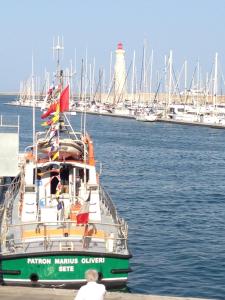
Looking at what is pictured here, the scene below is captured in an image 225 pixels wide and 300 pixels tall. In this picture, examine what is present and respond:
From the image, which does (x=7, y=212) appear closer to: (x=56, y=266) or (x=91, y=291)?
(x=56, y=266)

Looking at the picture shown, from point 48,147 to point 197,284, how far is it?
7662 mm

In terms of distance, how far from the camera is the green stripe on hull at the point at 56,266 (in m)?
19.6

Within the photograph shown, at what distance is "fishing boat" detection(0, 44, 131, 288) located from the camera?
19.7m

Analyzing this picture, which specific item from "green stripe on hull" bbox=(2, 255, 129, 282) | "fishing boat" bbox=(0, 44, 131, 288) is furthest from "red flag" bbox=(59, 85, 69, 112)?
"green stripe on hull" bbox=(2, 255, 129, 282)

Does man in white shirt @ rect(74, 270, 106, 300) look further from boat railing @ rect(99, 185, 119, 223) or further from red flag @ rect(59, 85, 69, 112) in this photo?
red flag @ rect(59, 85, 69, 112)

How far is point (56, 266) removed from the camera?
1964 centimetres

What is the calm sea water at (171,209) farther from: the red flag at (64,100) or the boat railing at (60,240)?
the red flag at (64,100)

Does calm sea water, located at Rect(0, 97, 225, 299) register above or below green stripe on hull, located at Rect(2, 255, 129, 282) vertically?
below

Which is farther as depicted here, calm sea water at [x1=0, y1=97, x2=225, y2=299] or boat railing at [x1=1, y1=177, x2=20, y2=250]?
calm sea water at [x1=0, y1=97, x2=225, y2=299]

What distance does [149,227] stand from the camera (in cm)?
3266

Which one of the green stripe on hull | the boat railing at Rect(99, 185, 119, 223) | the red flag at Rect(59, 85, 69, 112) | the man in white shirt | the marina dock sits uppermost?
the red flag at Rect(59, 85, 69, 112)

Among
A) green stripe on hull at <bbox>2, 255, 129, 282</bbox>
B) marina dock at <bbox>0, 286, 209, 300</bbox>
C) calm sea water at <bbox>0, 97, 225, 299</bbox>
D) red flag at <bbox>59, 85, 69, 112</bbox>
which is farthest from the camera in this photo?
red flag at <bbox>59, 85, 69, 112</bbox>

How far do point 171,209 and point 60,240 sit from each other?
18467 millimetres

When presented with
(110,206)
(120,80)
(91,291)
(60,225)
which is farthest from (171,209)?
(120,80)
